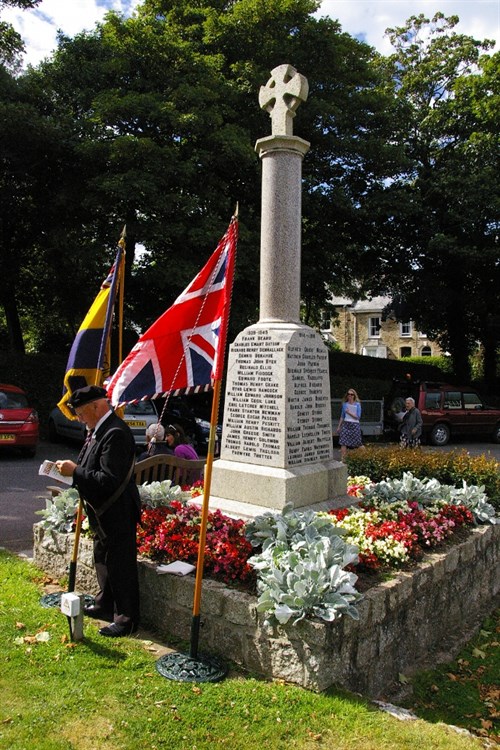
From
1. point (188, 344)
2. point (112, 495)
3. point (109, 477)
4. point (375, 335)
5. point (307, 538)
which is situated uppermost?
point (375, 335)

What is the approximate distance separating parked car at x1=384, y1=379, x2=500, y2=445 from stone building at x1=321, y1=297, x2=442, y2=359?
36.2 metres

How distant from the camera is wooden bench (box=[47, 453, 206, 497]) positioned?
25.5 ft

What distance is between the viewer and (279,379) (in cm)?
634

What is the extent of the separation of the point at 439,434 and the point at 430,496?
15.3 metres

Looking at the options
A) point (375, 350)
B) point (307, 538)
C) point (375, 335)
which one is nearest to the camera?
point (307, 538)

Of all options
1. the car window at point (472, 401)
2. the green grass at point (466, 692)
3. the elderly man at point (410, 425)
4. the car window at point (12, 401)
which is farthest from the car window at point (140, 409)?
the car window at point (472, 401)

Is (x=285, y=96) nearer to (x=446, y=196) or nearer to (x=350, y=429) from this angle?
(x=350, y=429)

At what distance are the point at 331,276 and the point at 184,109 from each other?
8169 mm

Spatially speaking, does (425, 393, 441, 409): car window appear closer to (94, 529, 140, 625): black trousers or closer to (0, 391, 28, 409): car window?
(0, 391, 28, 409): car window

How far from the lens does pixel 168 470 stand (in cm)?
823

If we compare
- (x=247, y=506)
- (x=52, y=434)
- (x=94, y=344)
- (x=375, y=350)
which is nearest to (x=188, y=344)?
(x=94, y=344)

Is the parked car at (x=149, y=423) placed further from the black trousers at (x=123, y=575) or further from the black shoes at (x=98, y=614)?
the black trousers at (x=123, y=575)

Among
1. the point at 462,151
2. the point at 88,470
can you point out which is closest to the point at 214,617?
the point at 88,470

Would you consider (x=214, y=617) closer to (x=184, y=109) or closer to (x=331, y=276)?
(x=184, y=109)
